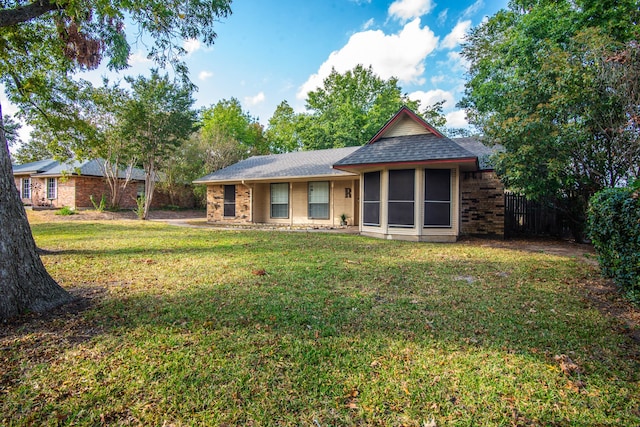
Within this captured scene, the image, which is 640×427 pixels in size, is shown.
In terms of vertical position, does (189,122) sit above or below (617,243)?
above

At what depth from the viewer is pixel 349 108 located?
28266 millimetres

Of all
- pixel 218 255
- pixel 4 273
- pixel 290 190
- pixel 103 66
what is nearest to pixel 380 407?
pixel 4 273

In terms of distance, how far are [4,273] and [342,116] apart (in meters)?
27.3

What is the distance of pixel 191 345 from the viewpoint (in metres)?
2.80

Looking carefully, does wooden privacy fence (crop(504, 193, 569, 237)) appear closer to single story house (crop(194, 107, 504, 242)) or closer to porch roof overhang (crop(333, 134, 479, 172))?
single story house (crop(194, 107, 504, 242))

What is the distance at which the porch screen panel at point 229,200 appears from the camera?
1645cm

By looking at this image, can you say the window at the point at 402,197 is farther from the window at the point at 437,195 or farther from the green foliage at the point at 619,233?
the green foliage at the point at 619,233

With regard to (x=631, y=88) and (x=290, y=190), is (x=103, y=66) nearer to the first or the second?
(x=290, y=190)

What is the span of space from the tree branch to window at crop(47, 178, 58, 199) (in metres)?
23.8

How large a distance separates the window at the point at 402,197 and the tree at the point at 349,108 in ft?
53.8

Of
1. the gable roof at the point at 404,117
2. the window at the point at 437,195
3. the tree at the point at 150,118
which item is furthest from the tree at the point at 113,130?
the window at the point at 437,195

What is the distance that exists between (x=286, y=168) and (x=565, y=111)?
10.9m

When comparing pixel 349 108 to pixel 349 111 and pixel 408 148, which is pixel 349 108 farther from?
pixel 408 148

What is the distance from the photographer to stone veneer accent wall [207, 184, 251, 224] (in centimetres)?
1596
